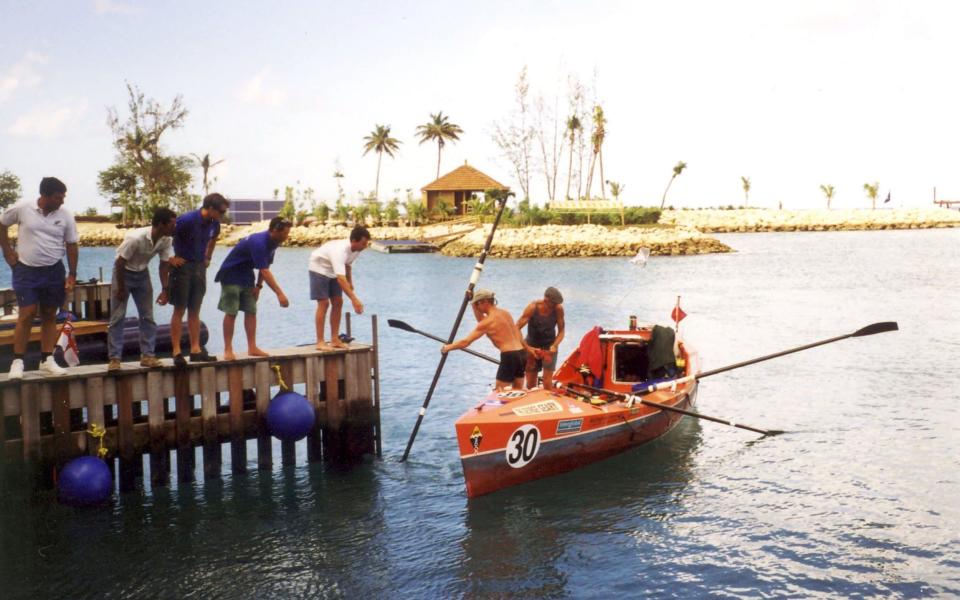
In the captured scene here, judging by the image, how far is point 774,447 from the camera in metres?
15.5

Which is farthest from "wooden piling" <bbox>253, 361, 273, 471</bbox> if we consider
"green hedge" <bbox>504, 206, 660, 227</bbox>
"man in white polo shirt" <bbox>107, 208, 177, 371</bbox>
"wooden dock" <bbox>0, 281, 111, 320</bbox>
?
Result: "green hedge" <bbox>504, 206, 660, 227</bbox>

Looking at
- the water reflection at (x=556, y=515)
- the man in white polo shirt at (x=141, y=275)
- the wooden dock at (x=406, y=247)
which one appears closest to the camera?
the water reflection at (x=556, y=515)

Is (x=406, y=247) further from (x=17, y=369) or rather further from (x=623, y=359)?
(x=17, y=369)

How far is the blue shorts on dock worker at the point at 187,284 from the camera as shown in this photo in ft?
35.8

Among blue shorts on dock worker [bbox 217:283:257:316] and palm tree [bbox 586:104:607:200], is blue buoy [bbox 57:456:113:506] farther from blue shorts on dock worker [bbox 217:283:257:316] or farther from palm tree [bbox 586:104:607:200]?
palm tree [bbox 586:104:607:200]

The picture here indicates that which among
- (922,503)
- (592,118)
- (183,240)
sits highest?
(592,118)

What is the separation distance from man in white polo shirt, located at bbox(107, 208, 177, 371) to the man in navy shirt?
0.13 metres

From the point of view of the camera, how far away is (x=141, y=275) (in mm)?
10781

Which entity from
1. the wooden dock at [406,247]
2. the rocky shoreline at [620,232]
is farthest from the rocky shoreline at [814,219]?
the wooden dock at [406,247]

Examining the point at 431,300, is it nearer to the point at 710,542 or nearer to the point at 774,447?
the point at 774,447

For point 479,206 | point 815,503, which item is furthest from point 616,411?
point 479,206

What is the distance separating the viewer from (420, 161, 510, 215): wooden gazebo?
90875 mm

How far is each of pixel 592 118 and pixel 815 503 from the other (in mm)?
85808

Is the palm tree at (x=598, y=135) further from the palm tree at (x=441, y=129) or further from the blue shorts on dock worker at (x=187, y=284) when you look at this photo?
the blue shorts on dock worker at (x=187, y=284)
